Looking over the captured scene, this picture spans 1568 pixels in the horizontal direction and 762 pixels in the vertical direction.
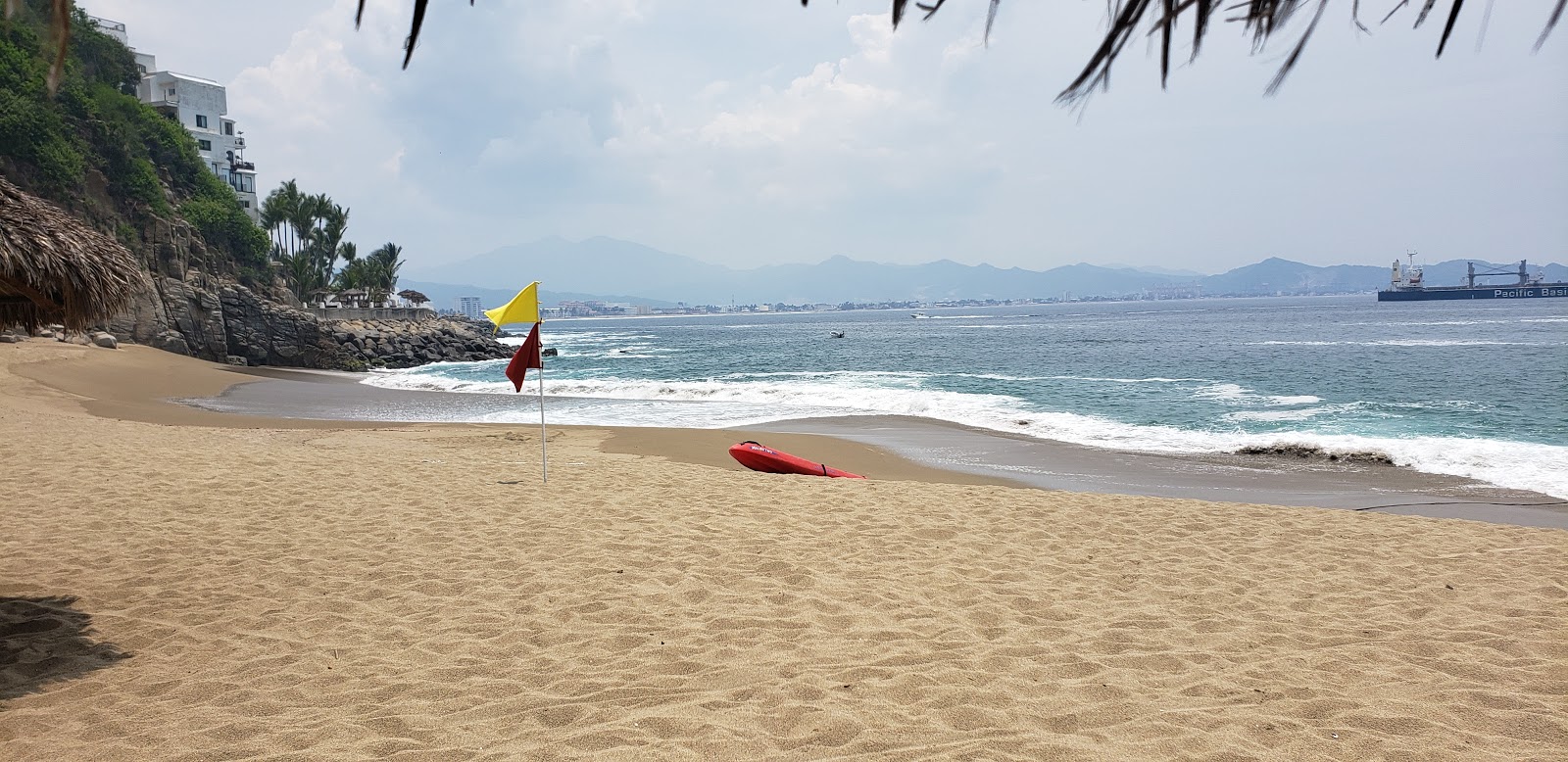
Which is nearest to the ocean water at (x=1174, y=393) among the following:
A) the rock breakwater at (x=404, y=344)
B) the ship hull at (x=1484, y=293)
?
the rock breakwater at (x=404, y=344)

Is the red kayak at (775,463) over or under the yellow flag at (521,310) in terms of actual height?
under

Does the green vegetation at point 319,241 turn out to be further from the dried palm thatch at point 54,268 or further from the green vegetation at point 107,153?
the dried palm thatch at point 54,268

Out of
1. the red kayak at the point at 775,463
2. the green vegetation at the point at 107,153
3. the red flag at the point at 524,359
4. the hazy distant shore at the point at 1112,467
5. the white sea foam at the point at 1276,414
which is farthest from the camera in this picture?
the green vegetation at the point at 107,153

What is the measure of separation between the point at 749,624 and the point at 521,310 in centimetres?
552

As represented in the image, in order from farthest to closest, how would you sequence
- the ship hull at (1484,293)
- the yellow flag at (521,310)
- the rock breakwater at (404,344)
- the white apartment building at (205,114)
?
1. the ship hull at (1484,293)
2. the white apartment building at (205,114)
3. the rock breakwater at (404,344)
4. the yellow flag at (521,310)

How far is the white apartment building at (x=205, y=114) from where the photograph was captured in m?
61.1

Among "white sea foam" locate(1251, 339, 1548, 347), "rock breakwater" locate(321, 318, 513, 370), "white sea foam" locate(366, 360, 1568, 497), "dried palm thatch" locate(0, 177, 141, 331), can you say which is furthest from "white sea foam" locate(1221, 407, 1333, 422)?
"rock breakwater" locate(321, 318, 513, 370)

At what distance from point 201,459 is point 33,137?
40.5 meters

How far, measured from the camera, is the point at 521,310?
30.7 feet

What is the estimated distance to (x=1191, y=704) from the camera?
154 inches

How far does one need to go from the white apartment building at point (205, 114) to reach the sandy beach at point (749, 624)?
66433 mm

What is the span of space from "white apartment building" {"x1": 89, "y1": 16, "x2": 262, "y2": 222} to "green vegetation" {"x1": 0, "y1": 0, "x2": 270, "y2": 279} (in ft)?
21.3

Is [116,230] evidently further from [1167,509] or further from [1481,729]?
[1481,729]

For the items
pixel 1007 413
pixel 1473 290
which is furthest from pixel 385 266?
pixel 1473 290
